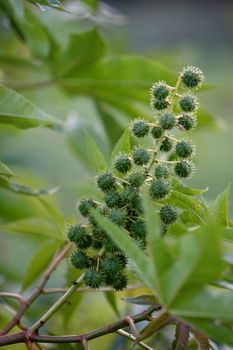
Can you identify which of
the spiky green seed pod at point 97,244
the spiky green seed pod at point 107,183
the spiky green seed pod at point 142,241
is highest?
the spiky green seed pod at point 107,183

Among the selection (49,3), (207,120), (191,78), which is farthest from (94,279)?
(207,120)

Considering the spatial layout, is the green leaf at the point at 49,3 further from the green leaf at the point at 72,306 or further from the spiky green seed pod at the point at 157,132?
the green leaf at the point at 72,306

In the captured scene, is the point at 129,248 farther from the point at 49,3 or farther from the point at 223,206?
the point at 49,3

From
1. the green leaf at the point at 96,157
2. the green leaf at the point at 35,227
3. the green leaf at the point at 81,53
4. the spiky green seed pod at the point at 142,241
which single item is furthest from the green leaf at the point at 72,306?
the green leaf at the point at 81,53

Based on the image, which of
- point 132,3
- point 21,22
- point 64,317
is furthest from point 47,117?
point 132,3

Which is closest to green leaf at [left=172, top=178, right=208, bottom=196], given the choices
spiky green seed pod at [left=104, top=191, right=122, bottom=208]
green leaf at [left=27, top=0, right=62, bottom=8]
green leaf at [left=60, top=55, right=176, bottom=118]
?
spiky green seed pod at [left=104, top=191, right=122, bottom=208]

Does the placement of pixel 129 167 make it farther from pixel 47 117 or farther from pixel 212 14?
pixel 212 14

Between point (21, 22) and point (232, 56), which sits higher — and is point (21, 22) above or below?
below
